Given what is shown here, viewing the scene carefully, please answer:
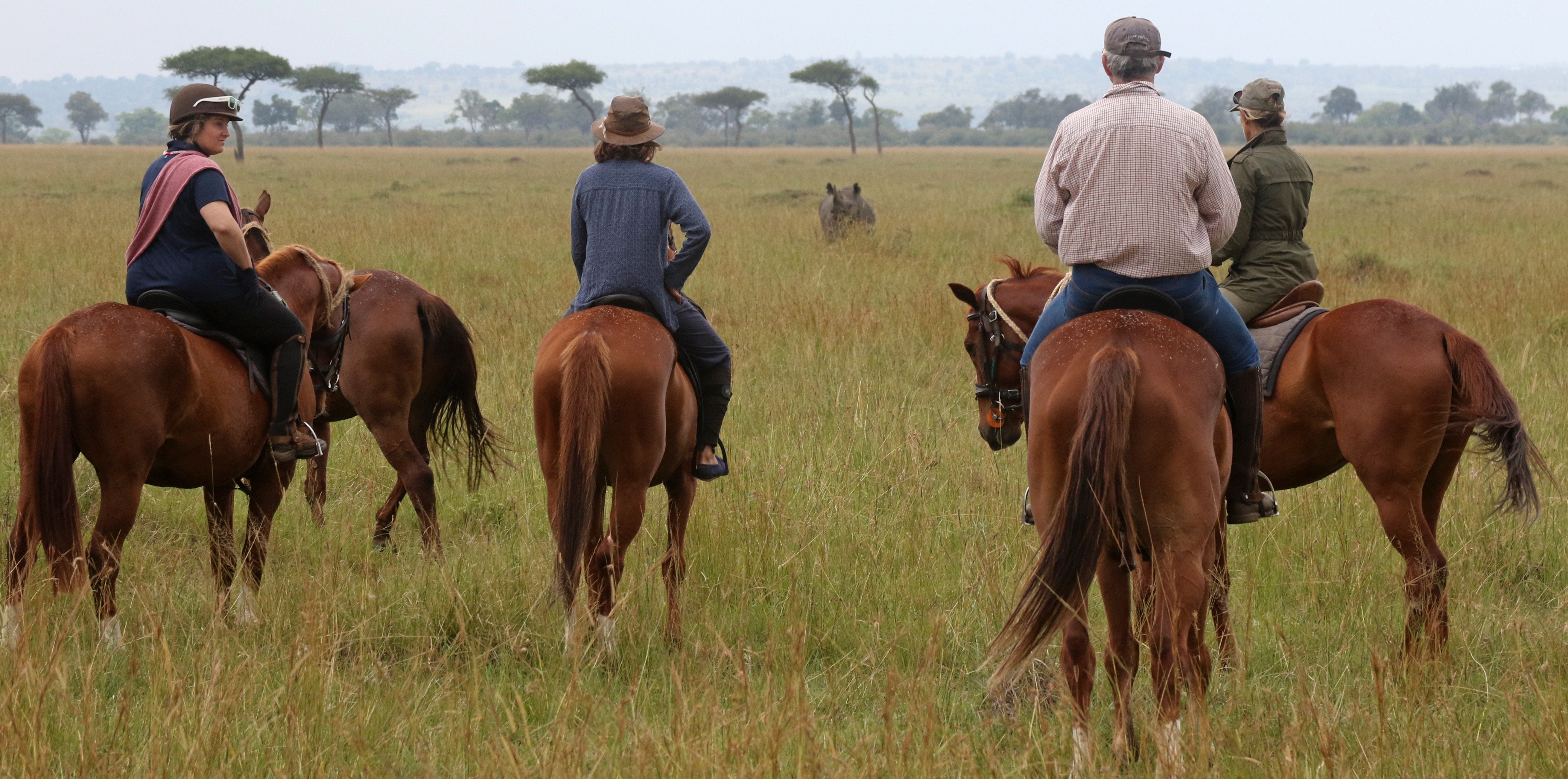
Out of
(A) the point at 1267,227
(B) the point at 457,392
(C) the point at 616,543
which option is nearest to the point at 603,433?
(C) the point at 616,543

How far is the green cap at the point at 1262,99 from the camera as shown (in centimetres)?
486

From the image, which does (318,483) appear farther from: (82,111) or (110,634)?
(82,111)

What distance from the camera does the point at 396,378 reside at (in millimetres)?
5668

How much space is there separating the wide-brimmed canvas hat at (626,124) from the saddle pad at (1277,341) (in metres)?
2.44

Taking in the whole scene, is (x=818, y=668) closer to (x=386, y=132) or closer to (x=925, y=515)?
(x=925, y=515)

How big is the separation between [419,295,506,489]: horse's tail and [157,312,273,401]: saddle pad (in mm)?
1319

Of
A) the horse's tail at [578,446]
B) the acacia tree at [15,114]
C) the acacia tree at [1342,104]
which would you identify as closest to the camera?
the horse's tail at [578,446]

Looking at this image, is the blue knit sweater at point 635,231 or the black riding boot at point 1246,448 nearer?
the black riding boot at point 1246,448

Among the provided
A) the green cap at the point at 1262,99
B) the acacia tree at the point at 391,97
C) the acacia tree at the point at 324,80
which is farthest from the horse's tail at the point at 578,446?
the acacia tree at the point at 391,97

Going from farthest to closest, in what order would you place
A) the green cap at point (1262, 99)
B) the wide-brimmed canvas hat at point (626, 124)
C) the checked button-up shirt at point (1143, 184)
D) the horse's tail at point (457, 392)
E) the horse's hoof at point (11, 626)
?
1. the horse's tail at point (457, 392)
2. the green cap at point (1262, 99)
3. the wide-brimmed canvas hat at point (626, 124)
4. the horse's hoof at point (11, 626)
5. the checked button-up shirt at point (1143, 184)

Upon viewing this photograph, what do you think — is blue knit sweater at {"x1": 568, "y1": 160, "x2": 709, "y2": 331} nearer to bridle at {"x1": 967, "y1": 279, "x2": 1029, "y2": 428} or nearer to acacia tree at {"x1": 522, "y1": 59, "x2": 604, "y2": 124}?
bridle at {"x1": 967, "y1": 279, "x2": 1029, "y2": 428}

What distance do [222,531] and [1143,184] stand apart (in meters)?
3.52

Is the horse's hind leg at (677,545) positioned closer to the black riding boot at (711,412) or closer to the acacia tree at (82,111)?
the black riding boot at (711,412)

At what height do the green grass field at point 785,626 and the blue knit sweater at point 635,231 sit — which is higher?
the blue knit sweater at point 635,231
